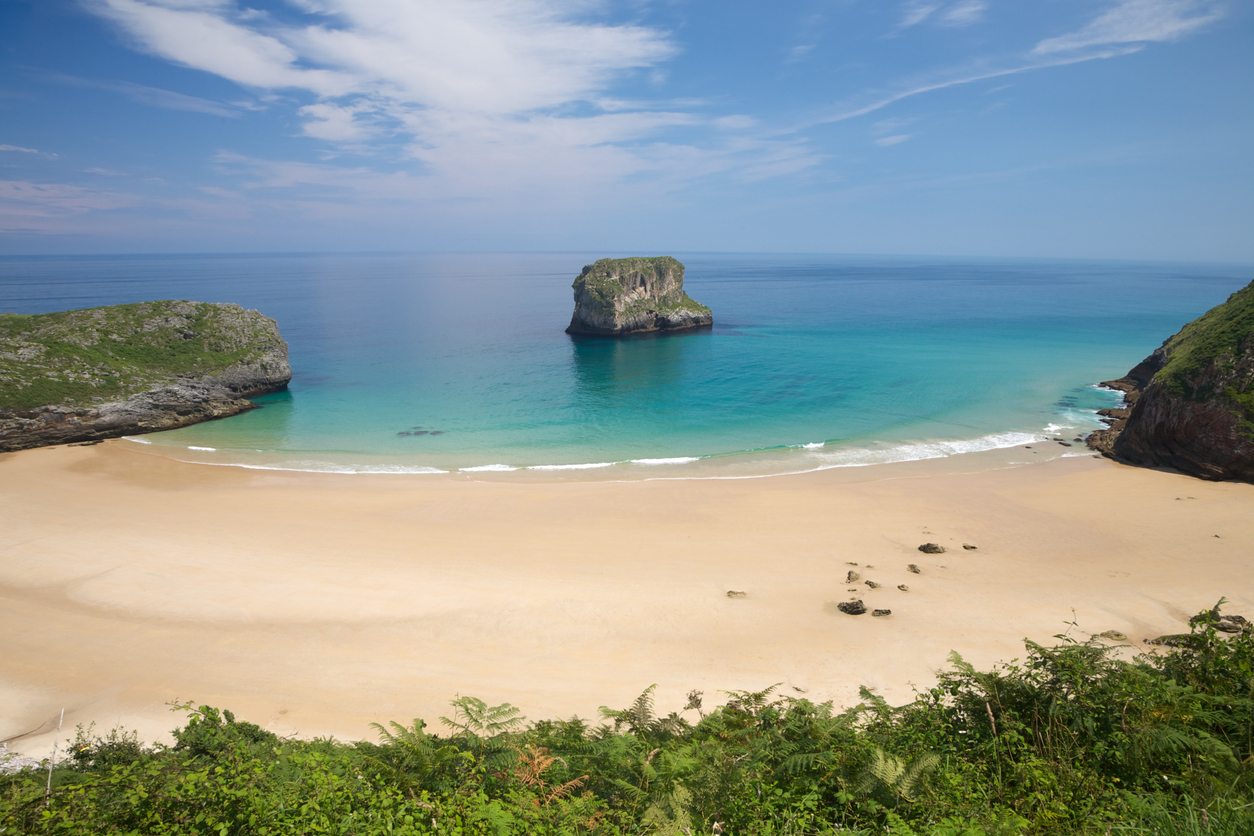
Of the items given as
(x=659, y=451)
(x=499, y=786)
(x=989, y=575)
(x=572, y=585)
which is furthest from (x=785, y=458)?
(x=499, y=786)

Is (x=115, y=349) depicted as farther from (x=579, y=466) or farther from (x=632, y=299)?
(x=632, y=299)

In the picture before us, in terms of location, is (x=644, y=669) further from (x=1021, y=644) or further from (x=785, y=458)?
(x=785, y=458)

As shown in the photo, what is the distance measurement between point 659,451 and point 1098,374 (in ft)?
136

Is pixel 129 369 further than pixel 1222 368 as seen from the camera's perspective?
Yes

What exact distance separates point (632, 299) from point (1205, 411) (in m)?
53.8

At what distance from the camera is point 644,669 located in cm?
1246

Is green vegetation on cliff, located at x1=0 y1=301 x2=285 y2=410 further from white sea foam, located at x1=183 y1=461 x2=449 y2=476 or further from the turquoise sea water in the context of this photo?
white sea foam, located at x1=183 y1=461 x2=449 y2=476

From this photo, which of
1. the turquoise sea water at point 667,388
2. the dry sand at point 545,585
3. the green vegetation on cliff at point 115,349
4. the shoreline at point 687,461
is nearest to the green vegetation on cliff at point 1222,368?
the dry sand at point 545,585

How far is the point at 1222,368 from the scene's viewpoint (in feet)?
78.6

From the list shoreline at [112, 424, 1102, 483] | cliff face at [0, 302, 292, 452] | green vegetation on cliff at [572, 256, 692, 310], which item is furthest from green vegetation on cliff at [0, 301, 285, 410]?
green vegetation on cliff at [572, 256, 692, 310]

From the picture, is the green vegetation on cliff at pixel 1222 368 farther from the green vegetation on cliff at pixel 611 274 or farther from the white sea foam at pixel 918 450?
the green vegetation on cliff at pixel 611 274

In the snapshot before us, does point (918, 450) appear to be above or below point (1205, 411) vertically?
below

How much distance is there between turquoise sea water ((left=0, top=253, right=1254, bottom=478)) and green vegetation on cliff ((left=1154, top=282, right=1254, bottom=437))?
7072 millimetres

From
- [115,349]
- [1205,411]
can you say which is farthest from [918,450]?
[115,349]
